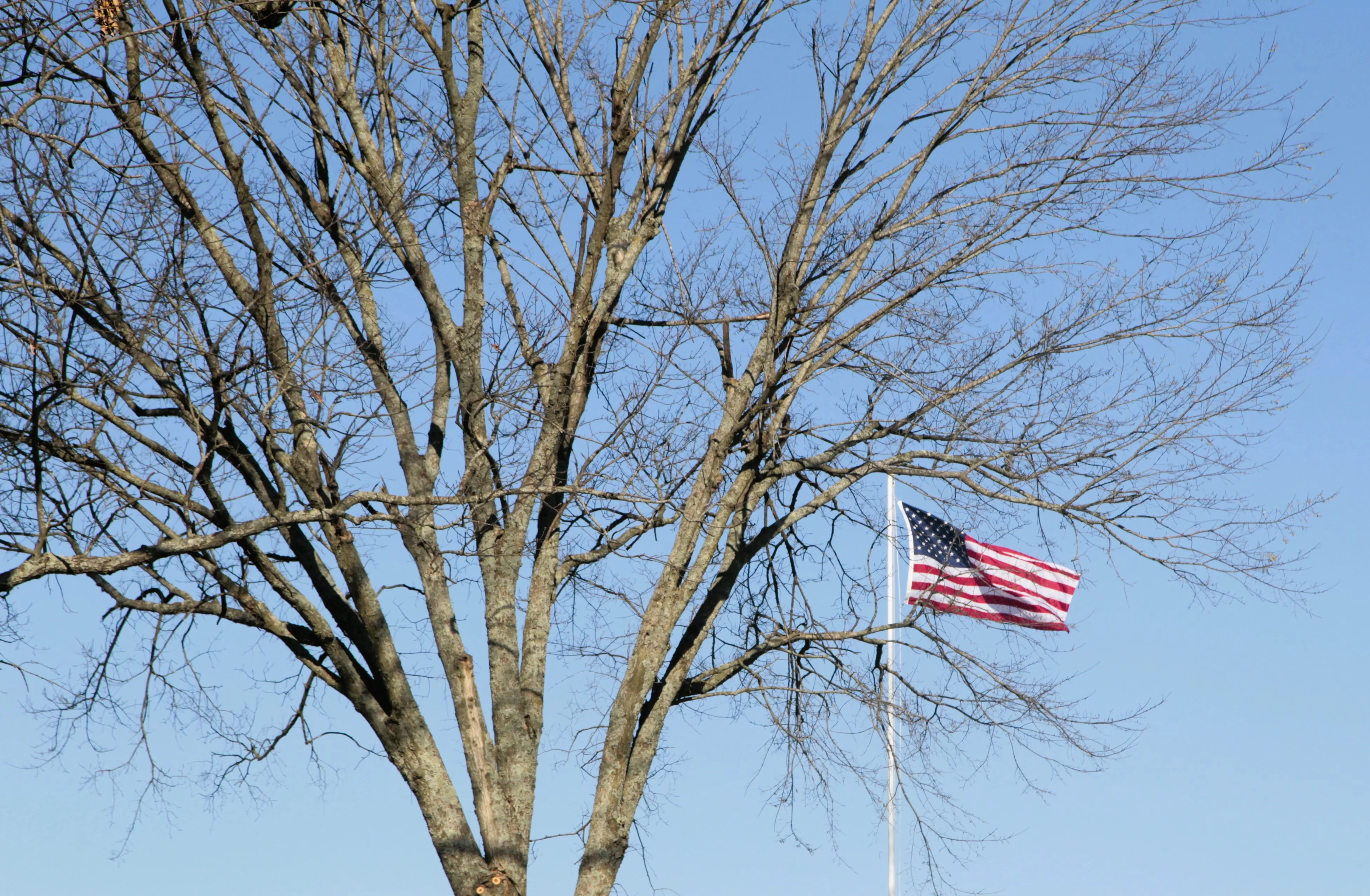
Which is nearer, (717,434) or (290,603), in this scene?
(290,603)

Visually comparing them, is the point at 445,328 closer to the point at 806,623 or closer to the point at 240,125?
the point at 240,125

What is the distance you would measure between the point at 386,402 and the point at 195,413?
49.1 inches

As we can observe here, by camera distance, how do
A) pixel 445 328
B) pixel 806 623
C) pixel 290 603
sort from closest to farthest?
pixel 290 603, pixel 445 328, pixel 806 623

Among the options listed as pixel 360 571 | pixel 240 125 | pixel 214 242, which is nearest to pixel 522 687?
pixel 360 571

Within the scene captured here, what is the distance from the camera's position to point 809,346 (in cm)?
814

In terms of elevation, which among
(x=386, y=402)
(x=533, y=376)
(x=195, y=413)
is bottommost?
(x=195, y=413)

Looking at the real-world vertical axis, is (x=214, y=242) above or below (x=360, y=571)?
above

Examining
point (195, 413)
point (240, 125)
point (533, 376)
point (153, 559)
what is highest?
point (240, 125)

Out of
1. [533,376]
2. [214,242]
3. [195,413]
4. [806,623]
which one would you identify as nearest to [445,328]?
[533,376]

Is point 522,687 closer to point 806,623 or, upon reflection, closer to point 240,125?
point 806,623

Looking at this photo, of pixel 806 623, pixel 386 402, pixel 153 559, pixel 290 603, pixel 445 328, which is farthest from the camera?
pixel 806 623

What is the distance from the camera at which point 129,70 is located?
6863mm

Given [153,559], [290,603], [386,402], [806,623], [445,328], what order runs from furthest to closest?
[806,623]
[445,328]
[386,402]
[290,603]
[153,559]

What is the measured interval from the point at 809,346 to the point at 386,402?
7.99ft
